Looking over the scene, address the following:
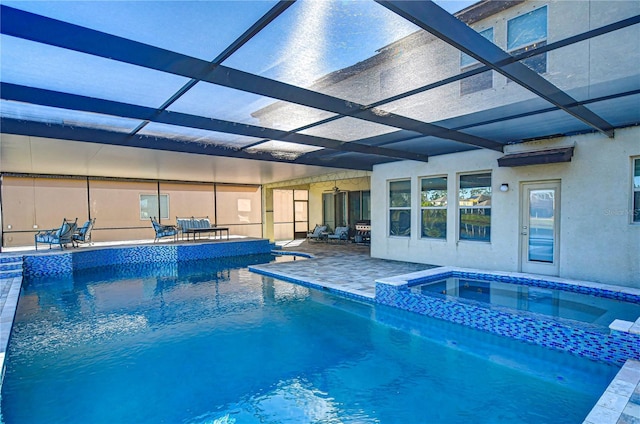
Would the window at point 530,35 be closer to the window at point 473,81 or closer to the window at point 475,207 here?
the window at point 473,81

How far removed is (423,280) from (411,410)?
3233 millimetres

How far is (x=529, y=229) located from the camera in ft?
20.9

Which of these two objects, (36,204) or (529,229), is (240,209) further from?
(529,229)

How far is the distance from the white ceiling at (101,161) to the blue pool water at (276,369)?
2948 mm

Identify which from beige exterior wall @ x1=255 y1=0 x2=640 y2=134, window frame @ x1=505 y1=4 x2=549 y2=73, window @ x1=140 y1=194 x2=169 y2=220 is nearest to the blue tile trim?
beige exterior wall @ x1=255 y1=0 x2=640 y2=134

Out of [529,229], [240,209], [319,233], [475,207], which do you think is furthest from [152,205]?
[529,229]

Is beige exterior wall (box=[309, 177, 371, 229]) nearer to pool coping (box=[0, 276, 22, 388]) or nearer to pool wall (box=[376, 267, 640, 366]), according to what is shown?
pool wall (box=[376, 267, 640, 366])

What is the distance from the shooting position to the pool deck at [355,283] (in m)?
2.28

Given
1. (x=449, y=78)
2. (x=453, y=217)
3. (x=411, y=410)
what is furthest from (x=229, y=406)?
(x=453, y=217)

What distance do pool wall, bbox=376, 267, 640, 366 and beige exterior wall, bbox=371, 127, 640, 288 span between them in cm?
78

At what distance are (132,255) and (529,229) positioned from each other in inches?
393

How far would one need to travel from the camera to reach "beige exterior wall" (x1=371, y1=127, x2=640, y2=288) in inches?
206

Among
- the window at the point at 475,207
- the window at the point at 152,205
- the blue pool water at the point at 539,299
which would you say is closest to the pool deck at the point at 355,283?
the blue pool water at the point at 539,299

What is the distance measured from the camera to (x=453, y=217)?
24.4ft
